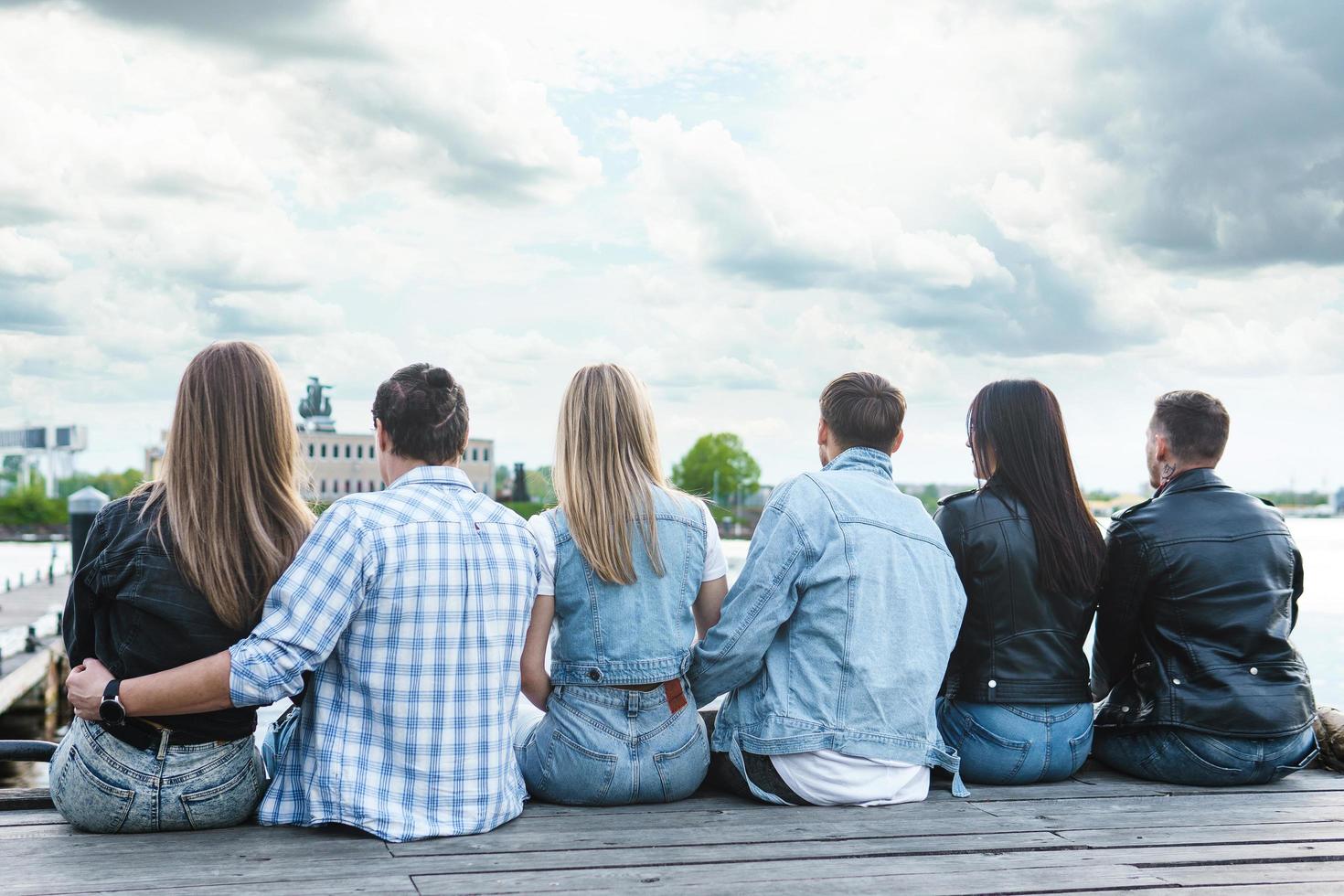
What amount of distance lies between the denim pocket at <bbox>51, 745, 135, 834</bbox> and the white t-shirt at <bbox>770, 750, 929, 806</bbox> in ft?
6.36

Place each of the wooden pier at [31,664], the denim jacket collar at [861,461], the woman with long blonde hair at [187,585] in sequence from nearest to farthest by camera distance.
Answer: the woman with long blonde hair at [187,585] → the denim jacket collar at [861,461] → the wooden pier at [31,664]

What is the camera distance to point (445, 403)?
3.41 m

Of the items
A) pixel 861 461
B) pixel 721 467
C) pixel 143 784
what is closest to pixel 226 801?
pixel 143 784

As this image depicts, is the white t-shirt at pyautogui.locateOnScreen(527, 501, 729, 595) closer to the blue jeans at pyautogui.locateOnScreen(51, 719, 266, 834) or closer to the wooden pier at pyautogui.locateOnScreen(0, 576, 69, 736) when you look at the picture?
the blue jeans at pyautogui.locateOnScreen(51, 719, 266, 834)

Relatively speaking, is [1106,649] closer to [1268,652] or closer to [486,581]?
[1268,652]

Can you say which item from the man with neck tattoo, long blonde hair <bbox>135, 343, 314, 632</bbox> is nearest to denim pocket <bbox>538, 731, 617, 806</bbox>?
long blonde hair <bbox>135, 343, 314, 632</bbox>

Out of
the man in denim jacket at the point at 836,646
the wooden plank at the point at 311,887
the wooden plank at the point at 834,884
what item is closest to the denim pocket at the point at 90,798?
the wooden plank at the point at 311,887

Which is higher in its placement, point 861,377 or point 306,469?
point 861,377

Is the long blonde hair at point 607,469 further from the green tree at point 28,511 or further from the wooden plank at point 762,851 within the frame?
the green tree at point 28,511

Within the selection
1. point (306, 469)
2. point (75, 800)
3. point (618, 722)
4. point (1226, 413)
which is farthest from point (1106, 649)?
point (75, 800)

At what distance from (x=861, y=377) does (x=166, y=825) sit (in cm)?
259

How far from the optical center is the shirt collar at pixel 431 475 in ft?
11.1

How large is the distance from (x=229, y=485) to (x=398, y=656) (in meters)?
0.68

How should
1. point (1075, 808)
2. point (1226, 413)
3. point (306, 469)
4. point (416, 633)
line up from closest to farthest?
point (416, 633) < point (306, 469) < point (1075, 808) < point (1226, 413)
